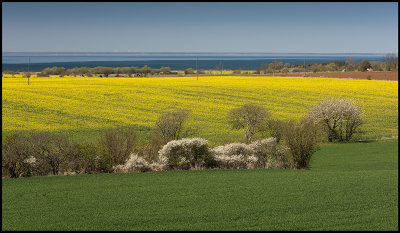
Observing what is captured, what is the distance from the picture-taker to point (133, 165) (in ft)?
76.8

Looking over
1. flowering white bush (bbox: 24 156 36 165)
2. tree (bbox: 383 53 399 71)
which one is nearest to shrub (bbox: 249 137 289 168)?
flowering white bush (bbox: 24 156 36 165)

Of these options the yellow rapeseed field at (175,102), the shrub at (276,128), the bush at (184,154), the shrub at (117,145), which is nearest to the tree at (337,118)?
the yellow rapeseed field at (175,102)

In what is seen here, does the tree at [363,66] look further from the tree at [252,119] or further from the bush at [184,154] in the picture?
the bush at [184,154]

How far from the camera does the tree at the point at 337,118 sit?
36.8 metres

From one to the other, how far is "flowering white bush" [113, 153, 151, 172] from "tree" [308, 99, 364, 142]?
1785cm

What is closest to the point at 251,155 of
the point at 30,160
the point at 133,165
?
the point at 133,165

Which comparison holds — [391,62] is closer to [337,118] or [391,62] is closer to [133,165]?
[337,118]

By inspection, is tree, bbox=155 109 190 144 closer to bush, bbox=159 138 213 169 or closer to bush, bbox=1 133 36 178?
bush, bbox=159 138 213 169

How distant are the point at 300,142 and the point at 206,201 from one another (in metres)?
10.9

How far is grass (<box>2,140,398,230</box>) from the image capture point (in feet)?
44.9

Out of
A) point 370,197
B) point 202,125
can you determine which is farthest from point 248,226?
point 202,125

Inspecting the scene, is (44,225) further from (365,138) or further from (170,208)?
(365,138)

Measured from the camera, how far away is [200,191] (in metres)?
18.0

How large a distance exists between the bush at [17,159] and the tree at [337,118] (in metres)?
22.8
